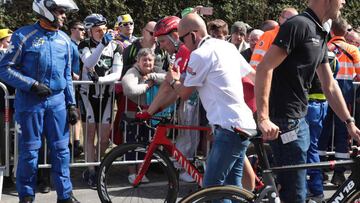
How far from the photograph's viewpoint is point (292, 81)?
3.96m

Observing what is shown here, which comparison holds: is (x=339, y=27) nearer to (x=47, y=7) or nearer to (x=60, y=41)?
(x=60, y=41)

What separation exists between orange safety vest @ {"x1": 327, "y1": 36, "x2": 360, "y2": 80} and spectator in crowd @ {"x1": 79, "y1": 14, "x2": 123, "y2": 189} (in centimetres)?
241

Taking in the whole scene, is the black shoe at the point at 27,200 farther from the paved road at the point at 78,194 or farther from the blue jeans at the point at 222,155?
the blue jeans at the point at 222,155

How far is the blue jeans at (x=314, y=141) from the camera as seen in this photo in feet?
19.2

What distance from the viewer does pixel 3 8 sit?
17.2m

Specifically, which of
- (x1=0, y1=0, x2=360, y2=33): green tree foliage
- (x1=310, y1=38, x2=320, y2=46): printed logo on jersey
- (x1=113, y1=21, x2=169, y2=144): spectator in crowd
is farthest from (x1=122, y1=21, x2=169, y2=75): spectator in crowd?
(x1=0, y1=0, x2=360, y2=33): green tree foliage

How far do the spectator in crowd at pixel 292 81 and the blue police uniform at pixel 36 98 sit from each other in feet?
6.84

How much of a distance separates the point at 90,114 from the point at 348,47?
295cm

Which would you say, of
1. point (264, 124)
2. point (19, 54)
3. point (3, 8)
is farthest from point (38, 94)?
point (3, 8)

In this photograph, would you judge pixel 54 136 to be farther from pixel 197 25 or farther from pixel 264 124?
pixel 264 124

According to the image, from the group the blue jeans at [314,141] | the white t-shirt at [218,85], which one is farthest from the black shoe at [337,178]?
the white t-shirt at [218,85]

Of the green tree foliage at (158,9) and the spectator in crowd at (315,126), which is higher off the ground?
the green tree foliage at (158,9)

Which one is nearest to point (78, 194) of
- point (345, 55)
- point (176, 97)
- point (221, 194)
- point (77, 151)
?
point (77, 151)

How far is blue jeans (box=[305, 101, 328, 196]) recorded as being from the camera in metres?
5.85
